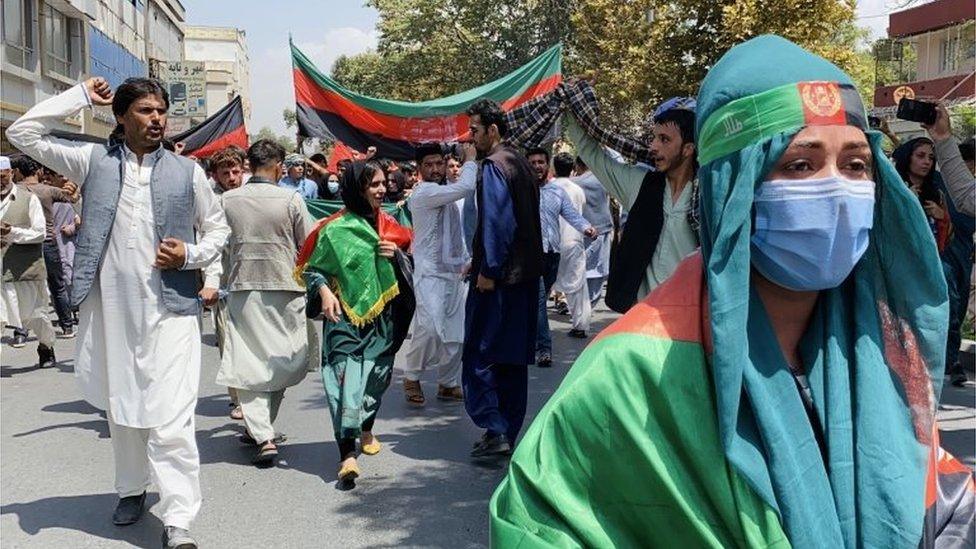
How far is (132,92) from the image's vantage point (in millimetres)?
4125

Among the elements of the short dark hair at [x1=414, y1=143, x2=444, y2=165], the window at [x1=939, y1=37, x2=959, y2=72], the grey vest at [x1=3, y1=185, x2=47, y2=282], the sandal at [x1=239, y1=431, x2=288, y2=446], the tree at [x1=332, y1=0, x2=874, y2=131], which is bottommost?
the sandal at [x1=239, y1=431, x2=288, y2=446]

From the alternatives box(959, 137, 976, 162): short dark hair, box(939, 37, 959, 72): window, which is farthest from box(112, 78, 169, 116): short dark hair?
box(939, 37, 959, 72): window

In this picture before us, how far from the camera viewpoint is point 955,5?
102 ft

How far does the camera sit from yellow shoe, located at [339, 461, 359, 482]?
4.99 m

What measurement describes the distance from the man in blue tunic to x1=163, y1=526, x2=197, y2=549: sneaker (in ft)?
6.04

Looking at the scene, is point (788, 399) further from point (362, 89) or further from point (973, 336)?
point (362, 89)

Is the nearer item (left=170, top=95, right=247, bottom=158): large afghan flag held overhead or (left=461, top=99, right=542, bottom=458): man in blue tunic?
(left=461, top=99, right=542, bottom=458): man in blue tunic

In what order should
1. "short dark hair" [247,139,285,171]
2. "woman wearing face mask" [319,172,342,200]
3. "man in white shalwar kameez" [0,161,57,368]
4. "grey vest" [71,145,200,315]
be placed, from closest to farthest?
"grey vest" [71,145,200,315] → "short dark hair" [247,139,285,171] → "man in white shalwar kameez" [0,161,57,368] → "woman wearing face mask" [319,172,342,200]

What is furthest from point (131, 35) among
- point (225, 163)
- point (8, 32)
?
point (225, 163)

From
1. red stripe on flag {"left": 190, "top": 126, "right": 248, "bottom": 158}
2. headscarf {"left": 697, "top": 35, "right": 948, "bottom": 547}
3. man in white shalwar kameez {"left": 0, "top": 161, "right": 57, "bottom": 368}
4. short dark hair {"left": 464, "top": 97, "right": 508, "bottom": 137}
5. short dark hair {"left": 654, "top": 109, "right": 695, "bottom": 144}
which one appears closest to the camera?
headscarf {"left": 697, "top": 35, "right": 948, "bottom": 547}

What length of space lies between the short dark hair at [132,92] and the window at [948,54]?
115 ft

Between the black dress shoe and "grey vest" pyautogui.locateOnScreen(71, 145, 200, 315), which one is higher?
"grey vest" pyautogui.locateOnScreen(71, 145, 200, 315)

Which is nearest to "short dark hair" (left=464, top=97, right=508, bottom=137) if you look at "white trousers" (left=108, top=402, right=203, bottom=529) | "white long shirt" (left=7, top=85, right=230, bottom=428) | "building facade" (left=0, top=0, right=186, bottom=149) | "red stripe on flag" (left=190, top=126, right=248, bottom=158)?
"white long shirt" (left=7, top=85, right=230, bottom=428)

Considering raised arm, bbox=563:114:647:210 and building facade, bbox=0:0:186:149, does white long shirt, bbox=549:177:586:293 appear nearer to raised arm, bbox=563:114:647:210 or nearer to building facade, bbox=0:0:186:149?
raised arm, bbox=563:114:647:210
